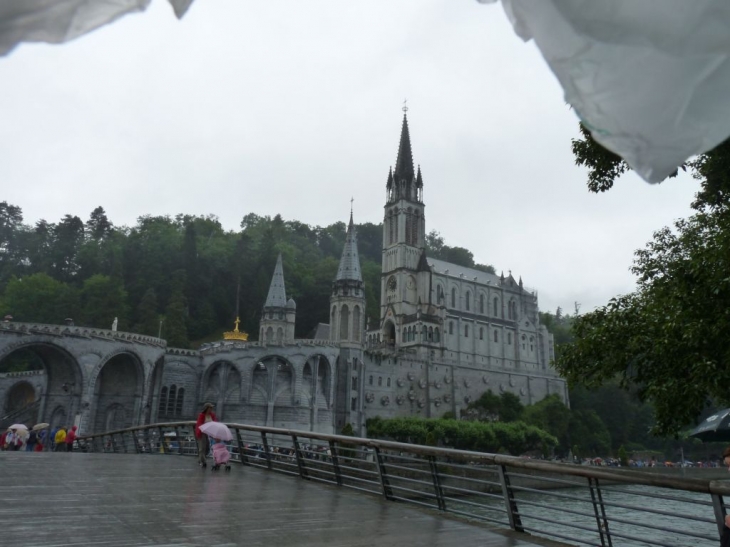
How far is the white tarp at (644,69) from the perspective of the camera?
1469mm

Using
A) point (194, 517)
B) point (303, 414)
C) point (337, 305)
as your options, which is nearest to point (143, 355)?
point (303, 414)

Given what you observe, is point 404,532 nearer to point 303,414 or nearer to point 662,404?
point 662,404

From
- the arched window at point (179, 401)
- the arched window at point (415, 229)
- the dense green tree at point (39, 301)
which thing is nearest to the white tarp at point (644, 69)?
the arched window at point (179, 401)

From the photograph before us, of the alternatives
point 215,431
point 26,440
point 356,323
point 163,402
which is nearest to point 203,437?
point 215,431

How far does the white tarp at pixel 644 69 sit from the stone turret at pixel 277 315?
57.4m

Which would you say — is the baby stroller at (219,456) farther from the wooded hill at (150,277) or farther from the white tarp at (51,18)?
the wooded hill at (150,277)

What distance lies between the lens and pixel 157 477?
30.8 feet

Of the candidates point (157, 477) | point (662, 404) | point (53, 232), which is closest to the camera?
point (662, 404)

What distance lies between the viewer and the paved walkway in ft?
17.0

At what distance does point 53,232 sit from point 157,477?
78.5m

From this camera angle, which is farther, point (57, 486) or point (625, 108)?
point (57, 486)

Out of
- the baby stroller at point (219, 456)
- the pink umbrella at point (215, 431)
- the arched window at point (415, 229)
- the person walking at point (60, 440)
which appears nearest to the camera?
the pink umbrella at point (215, 431)

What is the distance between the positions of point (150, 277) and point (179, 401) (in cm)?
2844

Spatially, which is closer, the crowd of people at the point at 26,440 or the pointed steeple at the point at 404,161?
the crowd of people at the point at 26,440
